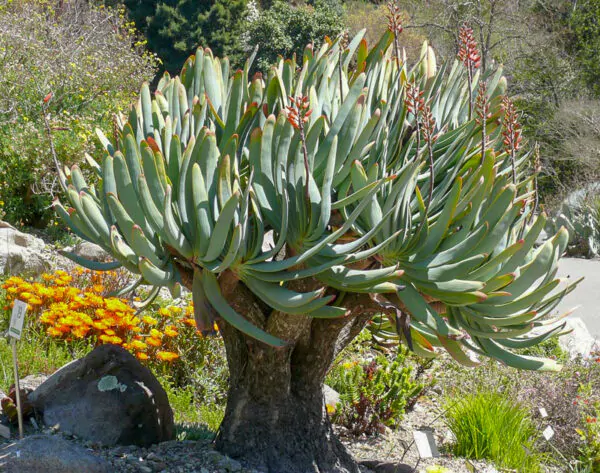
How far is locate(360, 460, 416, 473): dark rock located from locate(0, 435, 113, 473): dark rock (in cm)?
143

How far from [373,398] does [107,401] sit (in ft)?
6.12

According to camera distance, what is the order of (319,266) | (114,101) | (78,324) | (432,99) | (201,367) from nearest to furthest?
(319,266) < (432,99) < (78,324) < (201,367) < (114,101)

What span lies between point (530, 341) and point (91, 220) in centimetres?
180

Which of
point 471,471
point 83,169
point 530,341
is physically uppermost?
point 83,169

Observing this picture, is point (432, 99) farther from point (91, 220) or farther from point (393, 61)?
point (91, 220)

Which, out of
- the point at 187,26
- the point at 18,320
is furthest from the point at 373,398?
the point at 187,26

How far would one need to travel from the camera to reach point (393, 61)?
10.8ft

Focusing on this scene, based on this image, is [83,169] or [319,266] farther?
[83,169]

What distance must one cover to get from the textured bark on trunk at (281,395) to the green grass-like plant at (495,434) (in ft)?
3.97

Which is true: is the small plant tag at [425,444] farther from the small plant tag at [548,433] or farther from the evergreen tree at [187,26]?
the evergreen tree at [187,26]

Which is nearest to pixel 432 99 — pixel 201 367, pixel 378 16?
pixel 201 367

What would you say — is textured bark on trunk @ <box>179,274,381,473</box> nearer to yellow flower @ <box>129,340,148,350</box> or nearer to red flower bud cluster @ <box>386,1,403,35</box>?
red flower bud cluster @ <box>386,1,403,35</box>

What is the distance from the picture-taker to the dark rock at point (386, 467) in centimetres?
368

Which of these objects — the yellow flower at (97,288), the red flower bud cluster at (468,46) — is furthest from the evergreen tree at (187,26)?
the red flower bud cluster at (468,46)
